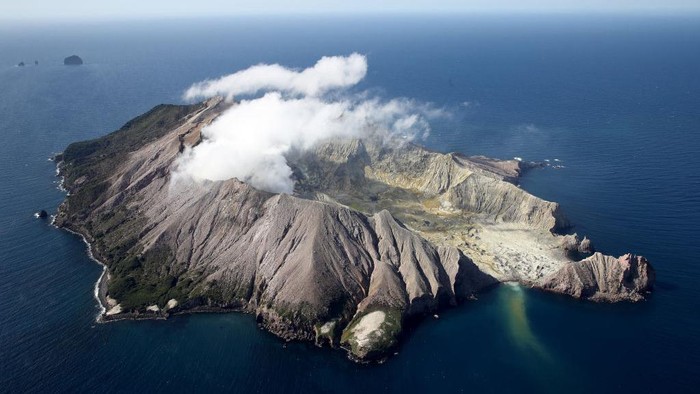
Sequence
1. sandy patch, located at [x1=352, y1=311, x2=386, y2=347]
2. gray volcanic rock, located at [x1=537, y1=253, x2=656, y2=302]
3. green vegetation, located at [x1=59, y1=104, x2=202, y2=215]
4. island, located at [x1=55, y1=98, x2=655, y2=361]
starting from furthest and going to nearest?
green vegetation, located at [x1=59, y1=104, x2=202, y2=215], gray volcanic rock, located at [x1=537, y1=253, x2=656, y2=302], island, located at [x1=55, y1=98, x2=655, y2=361], sandy patch, located at [x1=352, y1=311, x2=386, y2=347]

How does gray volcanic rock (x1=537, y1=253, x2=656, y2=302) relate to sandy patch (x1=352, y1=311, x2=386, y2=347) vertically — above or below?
above

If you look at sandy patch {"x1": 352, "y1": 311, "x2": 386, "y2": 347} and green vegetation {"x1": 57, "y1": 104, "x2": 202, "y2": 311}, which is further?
green vegetation {"x1": 57, "y1": 104, "x2": 202, "y2": 311}

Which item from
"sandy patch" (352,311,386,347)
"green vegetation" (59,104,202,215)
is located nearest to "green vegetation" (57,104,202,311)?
"green vegetation" (59,104,202,215)

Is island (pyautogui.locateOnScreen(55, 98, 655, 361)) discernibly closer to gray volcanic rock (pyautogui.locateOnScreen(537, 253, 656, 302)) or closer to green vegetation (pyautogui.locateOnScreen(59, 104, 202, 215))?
gray volcanic rock (pyautogui.locateOnScreen(537, 253, 656, 302))

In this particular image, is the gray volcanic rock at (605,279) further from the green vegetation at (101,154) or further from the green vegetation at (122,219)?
the green vegetation at (101,154)

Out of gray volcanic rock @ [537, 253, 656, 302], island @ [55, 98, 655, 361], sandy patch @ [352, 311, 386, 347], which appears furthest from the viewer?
gray volcanic rock @ [537, 253, 656, 302]

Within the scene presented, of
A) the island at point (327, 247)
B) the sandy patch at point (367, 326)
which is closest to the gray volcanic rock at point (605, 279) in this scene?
the island at point (327, 247)

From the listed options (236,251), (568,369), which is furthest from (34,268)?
(568,369)
